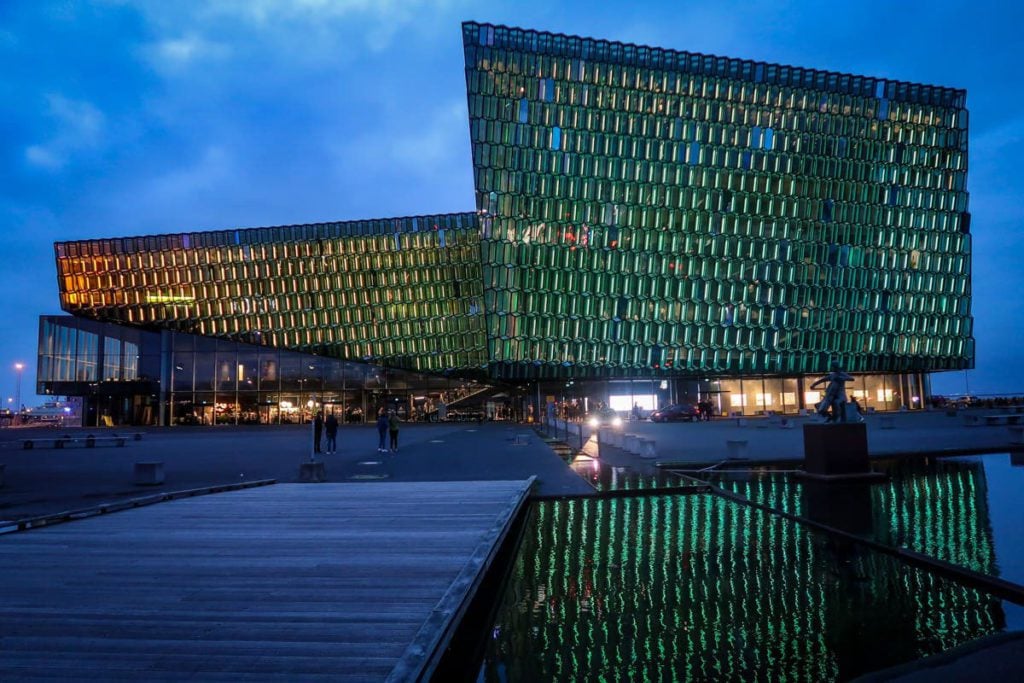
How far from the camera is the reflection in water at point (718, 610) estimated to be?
4789 mm

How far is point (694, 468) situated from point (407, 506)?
9.69m

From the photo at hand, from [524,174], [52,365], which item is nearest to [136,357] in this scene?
[52,365]

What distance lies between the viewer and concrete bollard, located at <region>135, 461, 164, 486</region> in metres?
15.4

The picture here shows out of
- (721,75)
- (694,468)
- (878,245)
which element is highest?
(721,75)

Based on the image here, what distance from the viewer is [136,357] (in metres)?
74.9

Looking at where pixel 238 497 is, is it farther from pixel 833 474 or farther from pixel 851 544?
pixel 833 474

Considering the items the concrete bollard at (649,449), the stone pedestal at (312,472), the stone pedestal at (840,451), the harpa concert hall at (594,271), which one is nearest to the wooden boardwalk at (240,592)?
the stone pedestal at (312,472)

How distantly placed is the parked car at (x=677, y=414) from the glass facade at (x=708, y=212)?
10812 mm

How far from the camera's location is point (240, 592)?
5.59 m

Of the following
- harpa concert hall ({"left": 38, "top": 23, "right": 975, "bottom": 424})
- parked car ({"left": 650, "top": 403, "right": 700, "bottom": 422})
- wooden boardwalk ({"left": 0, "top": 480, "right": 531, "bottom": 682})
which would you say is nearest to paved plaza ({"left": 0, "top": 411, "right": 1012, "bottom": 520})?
wooden boardwalk ({"left": 0, "top": 480, "right": 531, "bottom": 682})

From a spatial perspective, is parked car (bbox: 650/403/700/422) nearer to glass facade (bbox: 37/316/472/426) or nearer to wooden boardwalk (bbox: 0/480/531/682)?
glass facade (bbox: 37/316/472/426)

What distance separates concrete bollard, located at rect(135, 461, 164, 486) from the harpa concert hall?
46.6 m

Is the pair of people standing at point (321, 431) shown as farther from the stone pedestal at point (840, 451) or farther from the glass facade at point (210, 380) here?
the glass facade at point (210, 380)

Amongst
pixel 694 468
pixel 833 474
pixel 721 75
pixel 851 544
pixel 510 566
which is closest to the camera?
pixel 510 566
